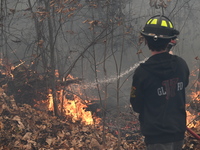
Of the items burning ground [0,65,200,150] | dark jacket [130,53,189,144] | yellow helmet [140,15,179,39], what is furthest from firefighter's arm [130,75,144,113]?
burning ground [0,65,200,150]

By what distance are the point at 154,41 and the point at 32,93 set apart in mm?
6414

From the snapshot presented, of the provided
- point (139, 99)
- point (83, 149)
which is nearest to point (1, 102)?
point (83, 149)

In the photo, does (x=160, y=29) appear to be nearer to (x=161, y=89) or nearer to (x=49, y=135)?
(x=161, y=89)

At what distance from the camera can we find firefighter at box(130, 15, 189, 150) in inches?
94.1

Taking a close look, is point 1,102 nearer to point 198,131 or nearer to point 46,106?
point 46,106

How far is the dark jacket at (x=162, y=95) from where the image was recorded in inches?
94.1

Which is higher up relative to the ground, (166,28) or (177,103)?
(166,28)

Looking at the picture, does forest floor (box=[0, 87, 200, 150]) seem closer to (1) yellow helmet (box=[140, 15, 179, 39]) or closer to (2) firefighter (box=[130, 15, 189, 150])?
(2) firefighter (box=[130, 15, 189, 150])

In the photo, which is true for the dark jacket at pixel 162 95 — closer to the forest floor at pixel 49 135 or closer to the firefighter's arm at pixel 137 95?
the firefighter's arm at pixel 137 95

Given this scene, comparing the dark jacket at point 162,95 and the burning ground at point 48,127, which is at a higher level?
the dark jacket at point 162,95

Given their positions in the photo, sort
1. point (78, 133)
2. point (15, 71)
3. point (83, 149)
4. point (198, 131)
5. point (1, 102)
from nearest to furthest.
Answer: point (198, 131)
point (83, 149)
point (78, 133)
point (1, 102)
point (15, 71)

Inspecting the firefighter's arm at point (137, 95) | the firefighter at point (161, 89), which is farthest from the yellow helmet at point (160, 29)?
the firefighter's arm at point (137, 95)

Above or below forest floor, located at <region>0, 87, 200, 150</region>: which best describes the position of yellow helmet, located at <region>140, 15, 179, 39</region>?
above

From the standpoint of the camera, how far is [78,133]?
Result: 5.96 meters
